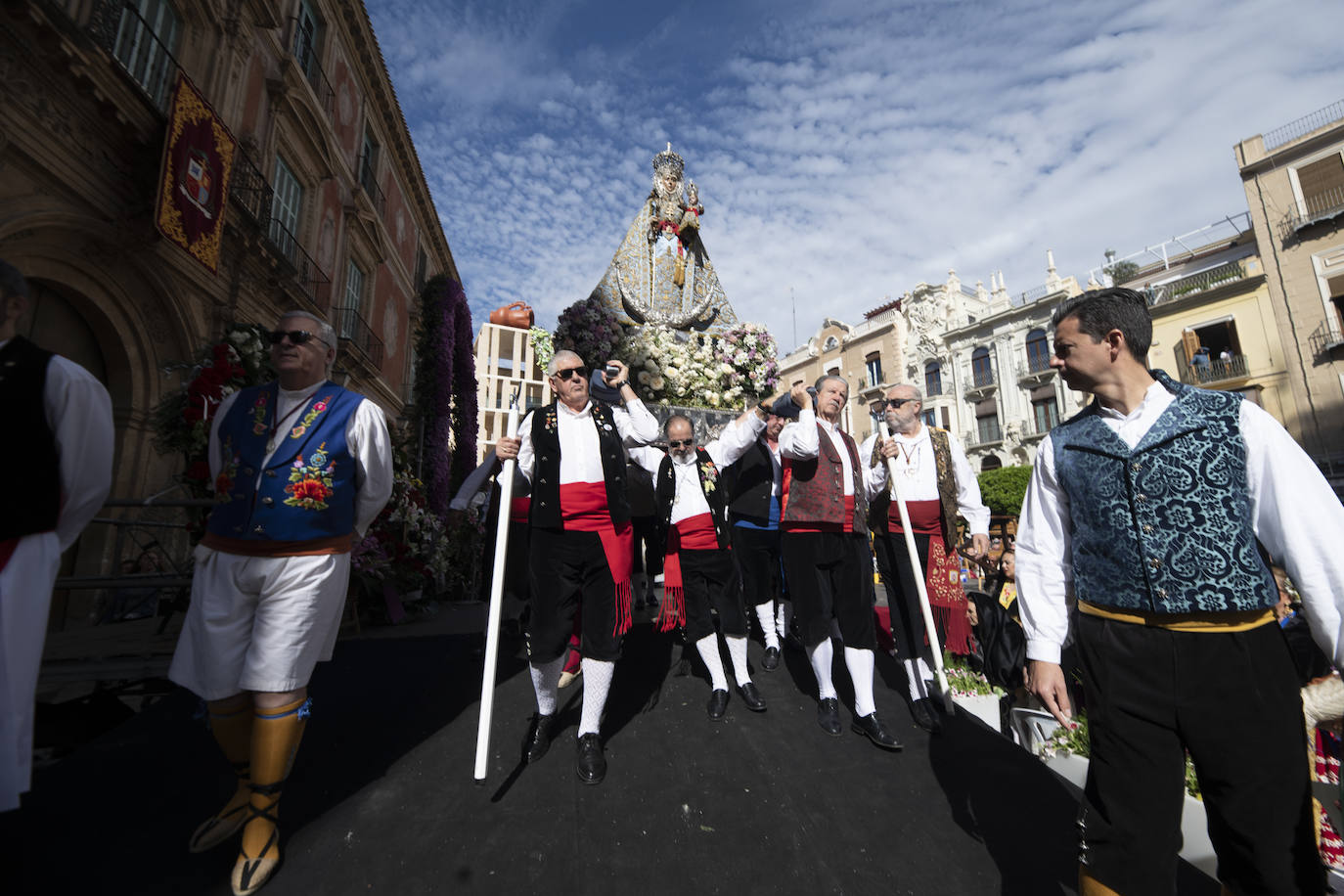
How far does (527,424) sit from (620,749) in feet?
6.21

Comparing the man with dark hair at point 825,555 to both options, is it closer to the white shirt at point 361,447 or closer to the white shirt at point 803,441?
the white shirt at point 803,441

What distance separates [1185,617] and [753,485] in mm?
3280

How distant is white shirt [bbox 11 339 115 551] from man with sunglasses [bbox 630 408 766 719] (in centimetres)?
288

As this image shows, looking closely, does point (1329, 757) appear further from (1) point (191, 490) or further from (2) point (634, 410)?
(1) point (191, 490)

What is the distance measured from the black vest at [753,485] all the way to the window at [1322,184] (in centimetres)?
2625

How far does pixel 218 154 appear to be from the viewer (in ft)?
25.0

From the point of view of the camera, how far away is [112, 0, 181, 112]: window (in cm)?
665

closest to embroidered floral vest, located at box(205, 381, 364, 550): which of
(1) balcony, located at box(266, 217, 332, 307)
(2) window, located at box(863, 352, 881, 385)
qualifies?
(1) balcony, located at box(266, 217, 332, 307)

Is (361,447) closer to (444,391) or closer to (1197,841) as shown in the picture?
(1197,841)

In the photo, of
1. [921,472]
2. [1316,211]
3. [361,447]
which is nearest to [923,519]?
[921,472]

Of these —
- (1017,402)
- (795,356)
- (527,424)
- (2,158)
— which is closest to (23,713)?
(527,424)

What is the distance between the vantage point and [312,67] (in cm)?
1153

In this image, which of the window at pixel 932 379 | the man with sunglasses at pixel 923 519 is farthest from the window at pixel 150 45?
the window at pixel 932 379

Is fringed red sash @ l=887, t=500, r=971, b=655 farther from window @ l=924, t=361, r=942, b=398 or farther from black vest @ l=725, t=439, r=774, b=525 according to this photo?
window @ l=924, t=361, r=942, b=398
